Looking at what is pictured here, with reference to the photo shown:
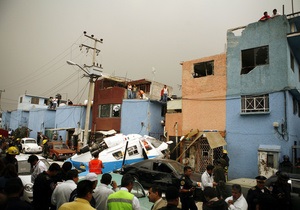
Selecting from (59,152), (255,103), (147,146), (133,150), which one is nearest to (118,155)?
(133,150)

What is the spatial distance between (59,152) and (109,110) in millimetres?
6488

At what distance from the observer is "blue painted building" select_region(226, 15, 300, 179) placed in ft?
40.9

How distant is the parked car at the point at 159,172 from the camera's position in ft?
27.5

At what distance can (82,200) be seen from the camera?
3006mm

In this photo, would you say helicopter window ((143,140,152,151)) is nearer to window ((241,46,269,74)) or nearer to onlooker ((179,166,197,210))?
window ((241,46,269,74))

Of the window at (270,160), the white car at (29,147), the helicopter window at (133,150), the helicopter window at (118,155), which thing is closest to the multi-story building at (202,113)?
the window at (270,160)

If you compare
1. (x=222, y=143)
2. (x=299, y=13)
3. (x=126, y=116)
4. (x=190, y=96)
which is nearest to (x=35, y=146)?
(x=126, y=116)

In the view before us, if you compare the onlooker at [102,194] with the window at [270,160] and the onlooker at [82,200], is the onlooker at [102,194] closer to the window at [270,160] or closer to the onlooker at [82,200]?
the onlooker at [82,200]

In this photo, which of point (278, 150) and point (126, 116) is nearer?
point (278, 150)

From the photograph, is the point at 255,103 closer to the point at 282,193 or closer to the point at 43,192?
the point at 282,193

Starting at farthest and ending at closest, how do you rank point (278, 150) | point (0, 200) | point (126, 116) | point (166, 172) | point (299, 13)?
point (126, 116) < point (299, 13) < point (278, 150) < point (166, 172) < point (0, 200)

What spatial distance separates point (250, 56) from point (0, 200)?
15037 mm

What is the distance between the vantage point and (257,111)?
530 inches

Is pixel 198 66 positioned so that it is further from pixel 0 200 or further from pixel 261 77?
pixel 0 200
